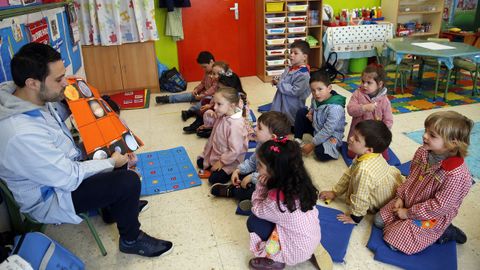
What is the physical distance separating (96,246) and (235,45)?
4.13 metres

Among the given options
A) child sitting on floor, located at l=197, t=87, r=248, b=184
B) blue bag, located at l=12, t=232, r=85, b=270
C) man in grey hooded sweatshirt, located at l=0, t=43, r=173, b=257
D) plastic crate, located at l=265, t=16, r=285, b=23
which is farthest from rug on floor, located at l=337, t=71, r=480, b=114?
blue bag, located at l=12, t=232, r=85, b=270

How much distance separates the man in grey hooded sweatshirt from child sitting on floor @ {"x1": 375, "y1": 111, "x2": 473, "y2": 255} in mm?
1435

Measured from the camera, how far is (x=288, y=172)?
159 cm

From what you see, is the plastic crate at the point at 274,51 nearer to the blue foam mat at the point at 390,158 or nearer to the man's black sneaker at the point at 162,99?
the man's black sneaker at the point at 162,99

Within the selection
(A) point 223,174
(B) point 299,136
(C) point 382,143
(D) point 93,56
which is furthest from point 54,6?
(C) point 382,143

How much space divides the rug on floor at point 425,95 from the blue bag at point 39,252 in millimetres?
3554

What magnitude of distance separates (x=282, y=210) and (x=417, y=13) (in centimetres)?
528

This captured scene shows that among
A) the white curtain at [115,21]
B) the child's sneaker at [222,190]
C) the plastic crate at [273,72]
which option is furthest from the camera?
the plastic crate at [273,72]

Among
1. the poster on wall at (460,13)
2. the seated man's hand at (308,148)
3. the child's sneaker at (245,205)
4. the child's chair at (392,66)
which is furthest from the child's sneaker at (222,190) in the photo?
the poster on wall at (460,13)

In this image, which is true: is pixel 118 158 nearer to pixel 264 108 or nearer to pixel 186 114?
pixel 186 114

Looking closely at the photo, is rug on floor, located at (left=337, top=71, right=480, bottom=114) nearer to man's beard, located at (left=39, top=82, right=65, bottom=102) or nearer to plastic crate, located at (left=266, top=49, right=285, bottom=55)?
plastic crate, located at (left=266, top=49, right=285, bottom=55)

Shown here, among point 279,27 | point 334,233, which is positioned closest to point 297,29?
point 279,27

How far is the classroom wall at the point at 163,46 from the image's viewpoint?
515cm

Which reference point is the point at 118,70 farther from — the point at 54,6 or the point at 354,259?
the point at 354,259
